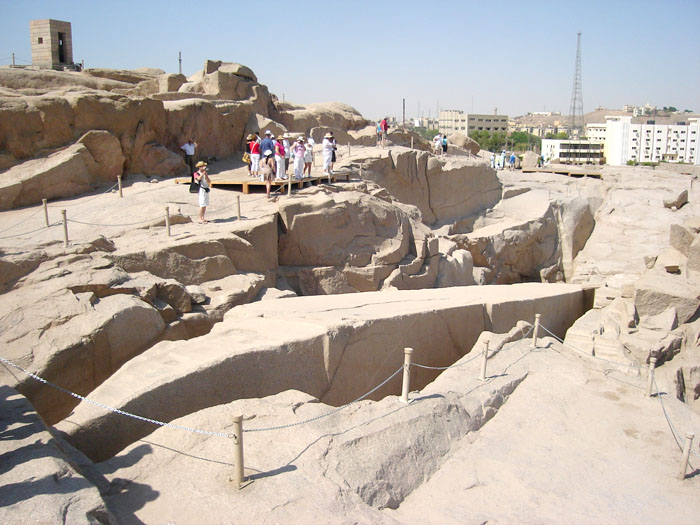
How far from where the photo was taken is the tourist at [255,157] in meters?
11.0

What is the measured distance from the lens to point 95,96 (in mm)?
10680

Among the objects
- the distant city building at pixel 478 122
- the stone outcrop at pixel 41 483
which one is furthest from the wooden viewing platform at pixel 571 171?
the distant city building at pixel 478 122

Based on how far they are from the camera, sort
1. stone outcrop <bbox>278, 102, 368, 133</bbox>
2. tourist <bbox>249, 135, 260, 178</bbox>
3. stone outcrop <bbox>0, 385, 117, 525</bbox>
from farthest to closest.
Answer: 1. stone outcrop <bbox>278, 102, 368, 133</bbox>
2. tourist <bbox>249, 135, 260, 178</bbox>
3. stone outcrop <bbox>0, 385, 117, 525</bbox>

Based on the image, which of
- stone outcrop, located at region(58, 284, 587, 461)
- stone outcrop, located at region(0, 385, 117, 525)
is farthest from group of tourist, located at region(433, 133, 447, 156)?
stone outcrop, located at region(0, 385, 117, 525)

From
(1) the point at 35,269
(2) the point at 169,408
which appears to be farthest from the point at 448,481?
(1) the point at 35,269

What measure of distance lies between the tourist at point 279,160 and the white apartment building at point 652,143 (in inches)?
2315

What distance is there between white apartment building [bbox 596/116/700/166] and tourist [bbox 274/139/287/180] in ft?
193

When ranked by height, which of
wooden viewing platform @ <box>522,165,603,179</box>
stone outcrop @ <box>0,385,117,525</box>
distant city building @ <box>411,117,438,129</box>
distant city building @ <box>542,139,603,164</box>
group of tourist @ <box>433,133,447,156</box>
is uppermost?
distant city building @ <box>411,117,438,129</box>

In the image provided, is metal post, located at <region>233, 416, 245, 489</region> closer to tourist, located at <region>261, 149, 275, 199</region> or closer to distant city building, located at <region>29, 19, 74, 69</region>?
tourist, located at <region>261, 149, 275, 199</region>

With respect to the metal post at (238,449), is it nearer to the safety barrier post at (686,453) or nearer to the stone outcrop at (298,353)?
the stone outcrop at (298,353)

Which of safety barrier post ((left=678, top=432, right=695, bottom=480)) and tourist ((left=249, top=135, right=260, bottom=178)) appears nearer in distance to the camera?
safety barrier post ((left=678, top=432, right=695, bottom=480))

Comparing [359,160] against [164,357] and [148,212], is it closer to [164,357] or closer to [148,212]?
Result: [148,212]

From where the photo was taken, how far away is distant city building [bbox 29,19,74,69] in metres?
15.9

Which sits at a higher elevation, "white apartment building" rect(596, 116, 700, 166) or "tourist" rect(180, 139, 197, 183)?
"white apartment building" rect(596, 116, 700, 166)
